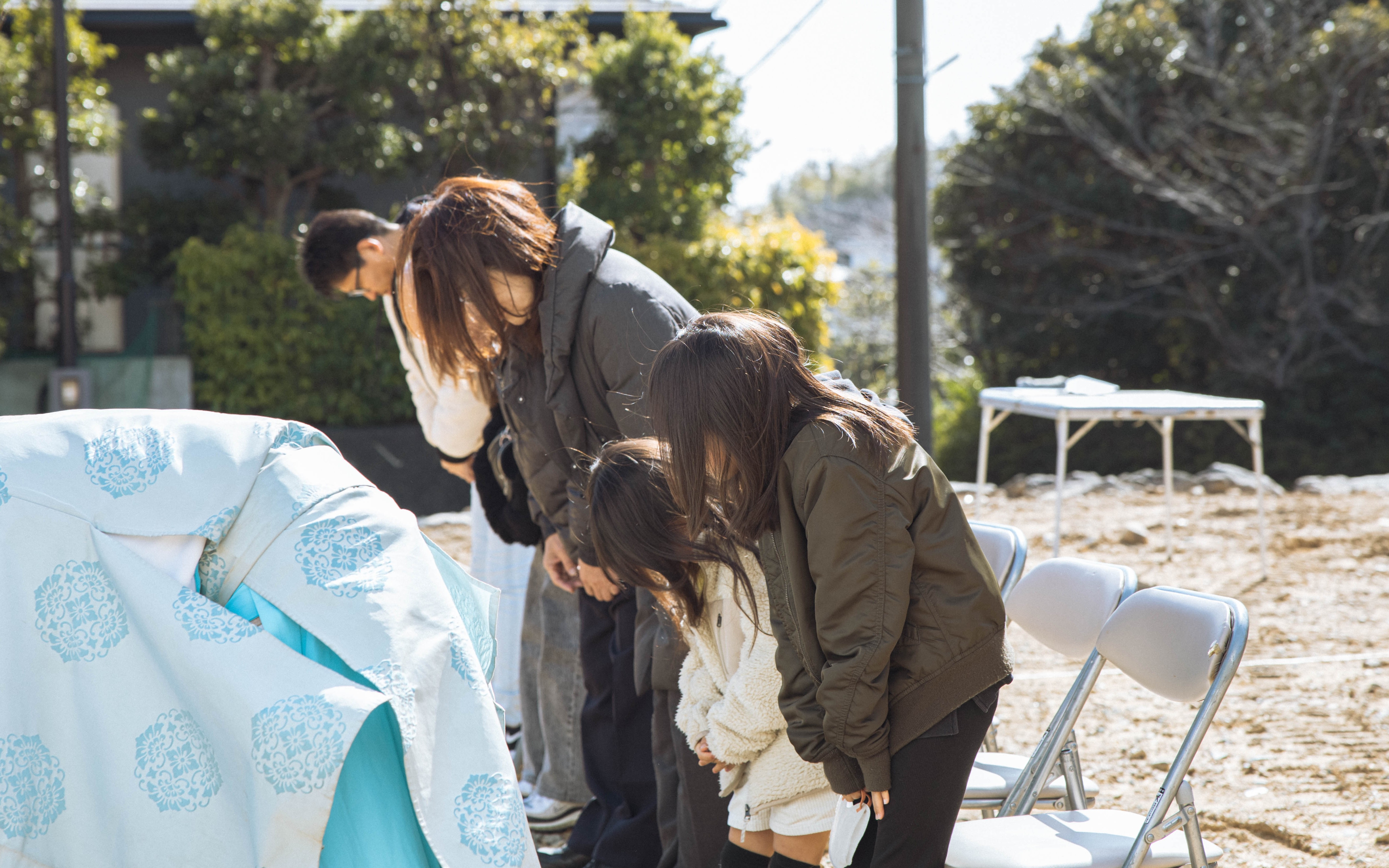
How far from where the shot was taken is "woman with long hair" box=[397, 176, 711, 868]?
92.7 inches

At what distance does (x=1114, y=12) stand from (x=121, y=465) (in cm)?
1366

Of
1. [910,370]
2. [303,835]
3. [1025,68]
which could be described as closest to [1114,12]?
[1025,68]

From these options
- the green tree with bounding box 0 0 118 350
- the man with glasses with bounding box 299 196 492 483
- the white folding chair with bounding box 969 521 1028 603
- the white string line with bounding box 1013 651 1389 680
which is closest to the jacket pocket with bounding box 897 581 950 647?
the white folding chair with bounding box 969 521 1028 603

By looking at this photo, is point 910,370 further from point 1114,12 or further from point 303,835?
point 1114,12

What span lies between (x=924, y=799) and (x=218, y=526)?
1114 millimetres

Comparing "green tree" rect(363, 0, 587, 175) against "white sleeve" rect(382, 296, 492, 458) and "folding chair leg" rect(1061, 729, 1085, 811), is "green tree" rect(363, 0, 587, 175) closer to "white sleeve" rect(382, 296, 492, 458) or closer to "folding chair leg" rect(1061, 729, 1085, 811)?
"white sleeve" rect(382, 296, 492, 458)

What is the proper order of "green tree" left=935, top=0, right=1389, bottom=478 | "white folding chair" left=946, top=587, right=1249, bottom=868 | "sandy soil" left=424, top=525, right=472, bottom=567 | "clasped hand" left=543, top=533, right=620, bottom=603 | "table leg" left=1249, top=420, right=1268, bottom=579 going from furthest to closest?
"green tree" left=935, top=0, right=1389, bottom=478 → "sandy soil" left=424, top=525, right=472, bottom=567 → "table leg" left=1249, top=420, right=1268, bottom=579 → "clasped hand" left=543, top=533, right=620, bottom=603 → "white folding chair" left=946, top=587, right=1249, bottom=868

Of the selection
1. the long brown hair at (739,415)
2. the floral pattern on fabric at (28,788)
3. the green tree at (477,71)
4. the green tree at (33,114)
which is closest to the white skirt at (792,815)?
the long brown hair at (739,415)

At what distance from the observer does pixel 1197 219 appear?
12281 millimetres

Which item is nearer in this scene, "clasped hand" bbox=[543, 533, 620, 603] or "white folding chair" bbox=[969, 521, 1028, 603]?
"white folding chair" bbox=[969, 521, 1028, 603]

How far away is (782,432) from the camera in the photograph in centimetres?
180

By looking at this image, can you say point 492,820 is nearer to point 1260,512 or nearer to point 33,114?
point 1260,512

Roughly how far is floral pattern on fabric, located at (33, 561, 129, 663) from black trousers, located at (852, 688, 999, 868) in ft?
3.72

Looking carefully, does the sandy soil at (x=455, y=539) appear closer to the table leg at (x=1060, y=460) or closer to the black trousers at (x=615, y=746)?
the table leg at (x=1060, y=460)
